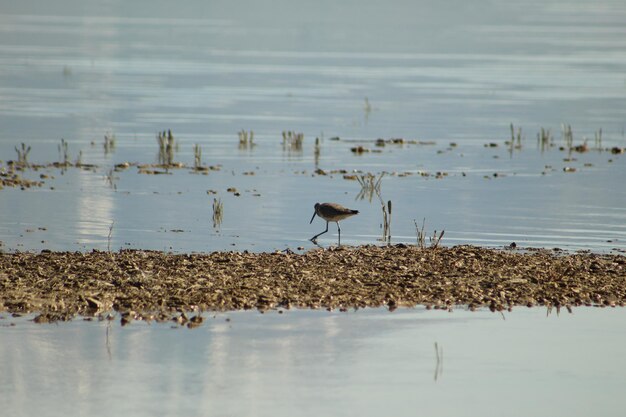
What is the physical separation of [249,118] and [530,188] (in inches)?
584

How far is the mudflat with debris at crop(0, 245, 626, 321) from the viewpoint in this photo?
46.3ft

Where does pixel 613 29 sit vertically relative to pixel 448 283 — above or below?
above

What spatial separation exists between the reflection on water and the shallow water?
5745 millimetres

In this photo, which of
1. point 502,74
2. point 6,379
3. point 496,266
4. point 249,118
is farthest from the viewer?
point 502,74

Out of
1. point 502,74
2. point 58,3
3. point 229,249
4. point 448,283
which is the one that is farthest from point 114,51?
point 58,3

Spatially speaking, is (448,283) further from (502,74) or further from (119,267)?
(502,74)

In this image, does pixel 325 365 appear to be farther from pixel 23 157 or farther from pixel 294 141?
pixel 294 141

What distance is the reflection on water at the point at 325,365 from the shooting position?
1117cm

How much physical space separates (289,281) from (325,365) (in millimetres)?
2850

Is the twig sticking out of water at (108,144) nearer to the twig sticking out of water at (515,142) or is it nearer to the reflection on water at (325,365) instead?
the twig sticking out of water at (515,142)

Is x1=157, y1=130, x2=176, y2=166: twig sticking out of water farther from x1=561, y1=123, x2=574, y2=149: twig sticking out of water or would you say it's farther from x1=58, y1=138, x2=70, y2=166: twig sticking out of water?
x1=561, y1=123, x2=574, y2=149: twig sticking out of water

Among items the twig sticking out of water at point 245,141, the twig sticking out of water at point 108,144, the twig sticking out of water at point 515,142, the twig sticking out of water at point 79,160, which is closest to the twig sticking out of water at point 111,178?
the twig sticking out of water at point 79,160

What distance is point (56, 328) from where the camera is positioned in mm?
13188

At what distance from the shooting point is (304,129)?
3797cm
